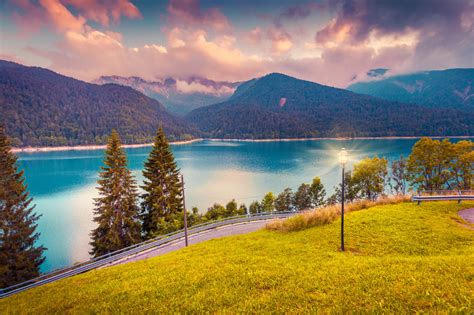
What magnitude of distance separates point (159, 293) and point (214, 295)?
5.91 ft

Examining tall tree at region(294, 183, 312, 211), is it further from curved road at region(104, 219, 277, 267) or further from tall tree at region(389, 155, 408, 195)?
curved road at region(104, 219, 277, 267)

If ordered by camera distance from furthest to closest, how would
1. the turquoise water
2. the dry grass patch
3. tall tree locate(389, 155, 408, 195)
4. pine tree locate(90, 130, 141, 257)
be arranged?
tall tree locate(389, 155, 408, 195) → the turquoise water → pine tree locate(90, 130, 141, 257) → the dry grass patch

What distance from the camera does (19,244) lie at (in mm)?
23766

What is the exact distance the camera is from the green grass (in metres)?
5.43

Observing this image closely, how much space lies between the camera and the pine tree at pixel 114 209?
27.4m

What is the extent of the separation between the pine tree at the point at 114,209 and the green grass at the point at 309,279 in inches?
759

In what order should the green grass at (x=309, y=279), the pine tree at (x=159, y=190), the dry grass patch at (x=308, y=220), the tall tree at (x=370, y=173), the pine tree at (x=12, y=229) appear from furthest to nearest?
the tall tree at (x=370, y=173) < the pine tree at (x=159, y=190) < the pine tree at (x=12, y=229) < the dry grass patch at (x=308, y=220) < the green grass at (x=309, y=279)

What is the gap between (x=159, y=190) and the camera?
32.5 meters

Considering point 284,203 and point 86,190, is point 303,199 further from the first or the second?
point 86,190

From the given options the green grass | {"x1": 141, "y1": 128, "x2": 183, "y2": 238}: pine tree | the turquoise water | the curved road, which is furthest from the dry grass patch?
the turquoise water

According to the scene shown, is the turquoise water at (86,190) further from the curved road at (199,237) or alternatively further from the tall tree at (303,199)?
the curved road at (199,237)

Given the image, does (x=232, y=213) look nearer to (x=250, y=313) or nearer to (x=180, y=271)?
(x=180, y=271)

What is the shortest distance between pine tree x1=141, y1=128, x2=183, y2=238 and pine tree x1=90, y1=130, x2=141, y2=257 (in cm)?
287

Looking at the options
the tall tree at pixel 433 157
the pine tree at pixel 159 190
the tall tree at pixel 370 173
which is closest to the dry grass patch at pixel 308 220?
the pine tree at pixel 159 190
